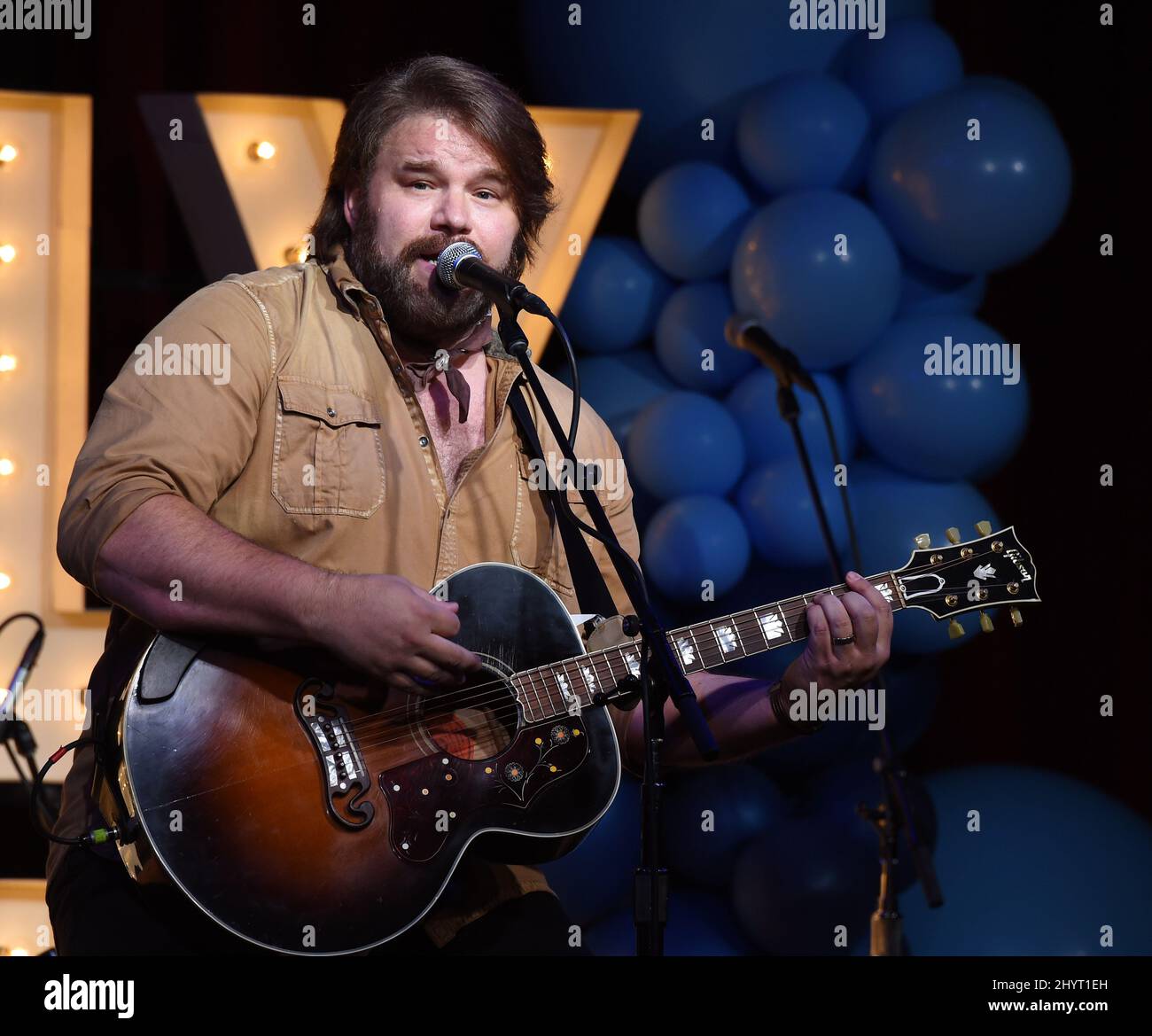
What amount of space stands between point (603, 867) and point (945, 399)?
72.3 inches

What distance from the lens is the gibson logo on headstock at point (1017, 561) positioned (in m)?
2.55

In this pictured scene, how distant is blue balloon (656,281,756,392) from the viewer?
13.1 ft

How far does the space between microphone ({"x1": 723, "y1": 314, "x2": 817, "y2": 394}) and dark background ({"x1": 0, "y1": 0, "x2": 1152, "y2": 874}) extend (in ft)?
3.69

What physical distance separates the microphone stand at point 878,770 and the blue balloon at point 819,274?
0.50ft

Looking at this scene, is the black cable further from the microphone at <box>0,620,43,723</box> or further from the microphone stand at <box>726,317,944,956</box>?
the microphone stand at <box>726,317,944,956</box>

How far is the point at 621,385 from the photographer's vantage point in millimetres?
4082

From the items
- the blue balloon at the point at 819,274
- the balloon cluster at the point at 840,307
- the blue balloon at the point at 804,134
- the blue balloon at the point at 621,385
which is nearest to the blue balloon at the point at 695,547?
the balloon cluster at the point at 840,307

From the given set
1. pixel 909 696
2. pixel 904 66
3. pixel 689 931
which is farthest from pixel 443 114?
pixel 689 931

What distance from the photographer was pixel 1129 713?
162 inches

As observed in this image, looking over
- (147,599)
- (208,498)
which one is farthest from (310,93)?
(147,599)

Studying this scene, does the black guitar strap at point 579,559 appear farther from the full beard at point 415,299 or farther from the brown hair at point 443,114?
the brown hair at point 443,114

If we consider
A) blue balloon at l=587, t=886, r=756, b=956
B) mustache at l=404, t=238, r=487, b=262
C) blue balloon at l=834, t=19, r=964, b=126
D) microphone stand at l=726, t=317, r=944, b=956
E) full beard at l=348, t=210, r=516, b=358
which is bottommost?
blue balloon at l=587, t=886, r=756, b=956

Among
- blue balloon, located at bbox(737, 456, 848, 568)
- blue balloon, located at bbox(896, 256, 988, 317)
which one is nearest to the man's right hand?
blue balloon, located at bbox(737, 456, 848, 568)
